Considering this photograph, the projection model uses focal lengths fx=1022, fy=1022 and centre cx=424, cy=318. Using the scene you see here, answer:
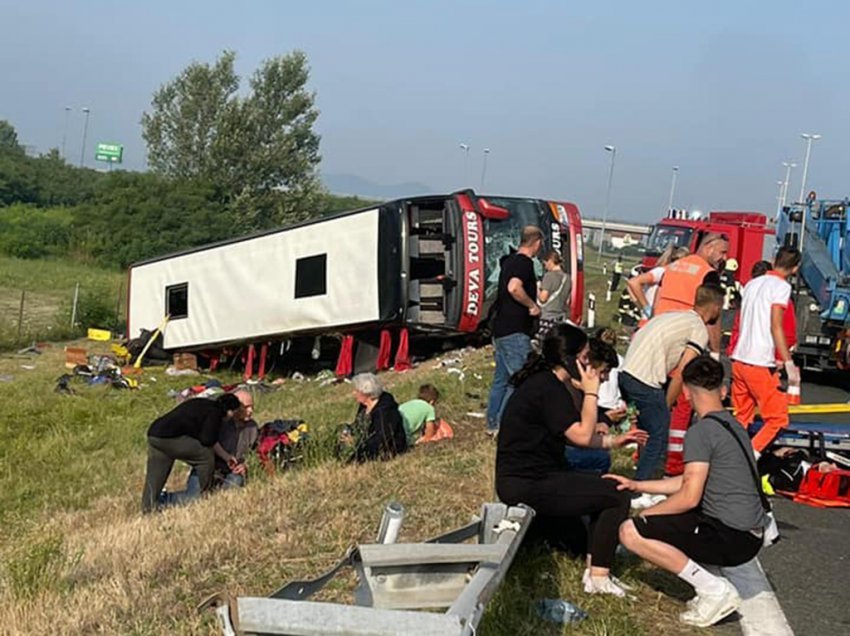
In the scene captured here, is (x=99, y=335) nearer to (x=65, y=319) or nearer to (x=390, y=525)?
(x=65, y=319)

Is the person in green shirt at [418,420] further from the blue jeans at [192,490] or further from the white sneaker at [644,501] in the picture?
the white sneaker at [644,501]

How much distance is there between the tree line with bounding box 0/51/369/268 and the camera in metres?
50.3

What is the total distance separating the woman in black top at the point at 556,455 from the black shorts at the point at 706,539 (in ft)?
0.90

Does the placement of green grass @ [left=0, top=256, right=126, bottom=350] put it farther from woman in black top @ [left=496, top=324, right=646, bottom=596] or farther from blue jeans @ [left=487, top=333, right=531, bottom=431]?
woman in black top @ [left=496, top=324, right=646, bottom=596]

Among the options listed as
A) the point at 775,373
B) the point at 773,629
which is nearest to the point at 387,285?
the point at 775,373

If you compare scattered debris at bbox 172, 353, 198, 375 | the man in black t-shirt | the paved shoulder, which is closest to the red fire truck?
scattered debris at bbox 172, 353, 198, 375

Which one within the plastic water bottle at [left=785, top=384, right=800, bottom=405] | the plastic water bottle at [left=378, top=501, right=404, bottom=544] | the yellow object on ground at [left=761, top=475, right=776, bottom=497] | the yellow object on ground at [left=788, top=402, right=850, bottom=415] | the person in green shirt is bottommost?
the person in green shirt

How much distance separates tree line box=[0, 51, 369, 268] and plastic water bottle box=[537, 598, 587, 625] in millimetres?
45541

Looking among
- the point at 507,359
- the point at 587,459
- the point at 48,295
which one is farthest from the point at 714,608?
the point at 48,295

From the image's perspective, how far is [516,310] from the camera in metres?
8.95

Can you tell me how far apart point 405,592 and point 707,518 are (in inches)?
72.5

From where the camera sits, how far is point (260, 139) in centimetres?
5597

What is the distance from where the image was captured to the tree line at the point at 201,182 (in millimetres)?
50281

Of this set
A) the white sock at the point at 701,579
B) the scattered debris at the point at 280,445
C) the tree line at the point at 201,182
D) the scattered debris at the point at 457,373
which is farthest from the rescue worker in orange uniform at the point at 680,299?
the tree line at the point at 201,182
